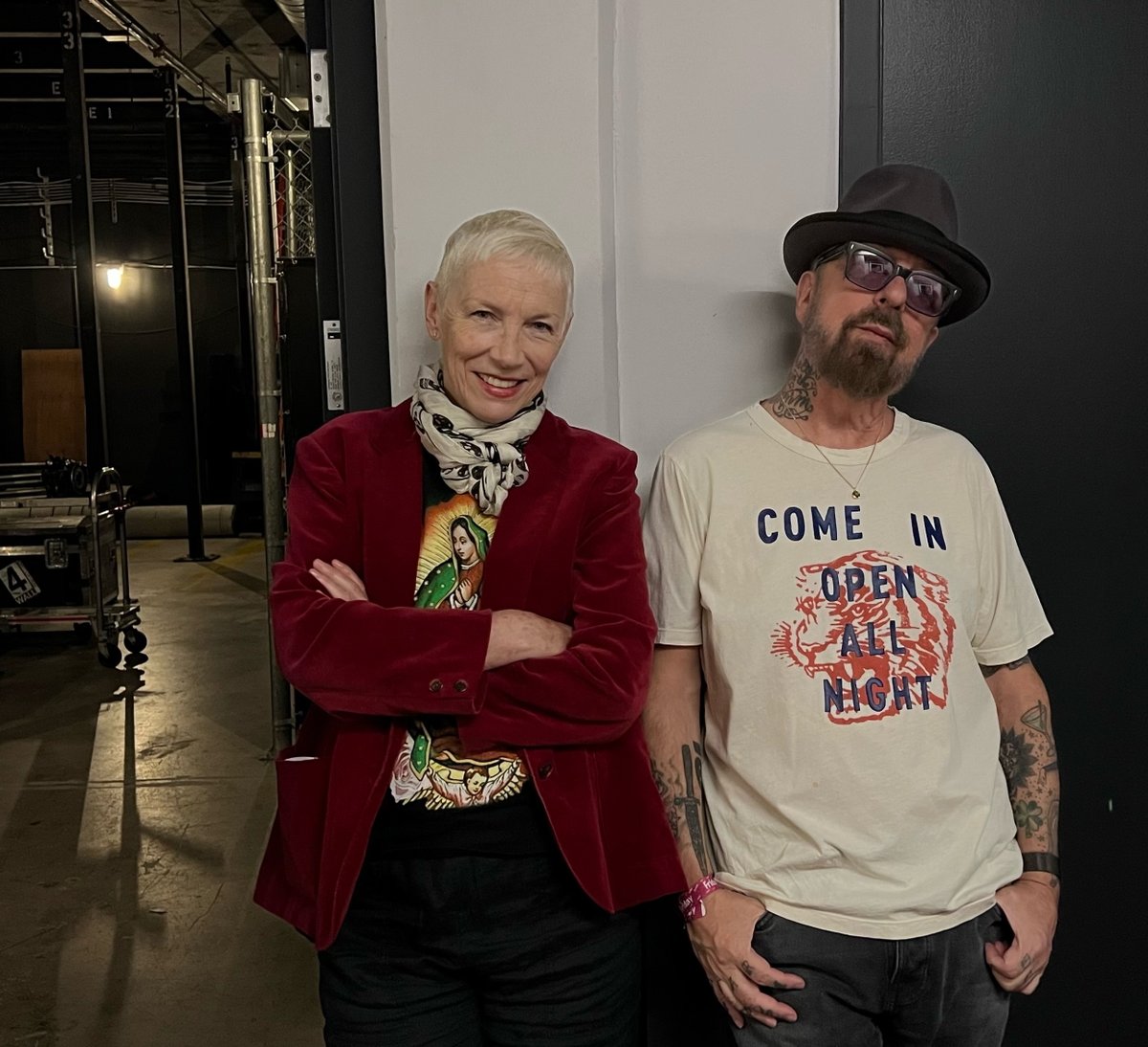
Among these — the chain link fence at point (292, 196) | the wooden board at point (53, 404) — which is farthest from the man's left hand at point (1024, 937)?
the wooden board at point (53, 404)

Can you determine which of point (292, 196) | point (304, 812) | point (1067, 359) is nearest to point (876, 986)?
point (304, 812)

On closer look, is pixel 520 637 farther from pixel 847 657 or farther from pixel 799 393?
pixel 799 393

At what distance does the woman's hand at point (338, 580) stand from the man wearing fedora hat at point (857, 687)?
0.44m

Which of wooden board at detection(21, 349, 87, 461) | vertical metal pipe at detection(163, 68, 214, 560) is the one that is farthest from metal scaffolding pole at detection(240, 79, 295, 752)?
wooden board at detection(21, 349, 87, 461)

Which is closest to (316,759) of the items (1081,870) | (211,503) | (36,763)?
(1081,870)

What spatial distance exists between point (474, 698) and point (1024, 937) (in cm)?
82

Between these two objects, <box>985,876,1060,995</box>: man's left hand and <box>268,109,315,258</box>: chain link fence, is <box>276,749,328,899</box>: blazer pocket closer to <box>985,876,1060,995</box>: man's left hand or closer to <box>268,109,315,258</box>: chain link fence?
<box>985,876,1060,995</box>: man's left hand

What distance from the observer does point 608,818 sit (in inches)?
58.2

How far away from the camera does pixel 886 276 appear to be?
1552 mm

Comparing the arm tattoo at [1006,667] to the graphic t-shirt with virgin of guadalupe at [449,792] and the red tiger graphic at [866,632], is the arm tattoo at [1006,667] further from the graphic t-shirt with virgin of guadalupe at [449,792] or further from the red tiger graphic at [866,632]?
the graphic t-shirt with virgin of guadalupe at [449,792]

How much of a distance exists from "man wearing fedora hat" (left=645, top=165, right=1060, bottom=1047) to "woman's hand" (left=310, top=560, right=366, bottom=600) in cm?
44

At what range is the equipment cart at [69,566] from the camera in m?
5.95

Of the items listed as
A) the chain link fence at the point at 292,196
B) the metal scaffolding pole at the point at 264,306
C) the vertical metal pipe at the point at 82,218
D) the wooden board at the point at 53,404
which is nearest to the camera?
the metal scaffolding pole at the point at 264,306

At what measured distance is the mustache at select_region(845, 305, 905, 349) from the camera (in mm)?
1545
